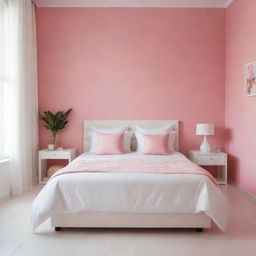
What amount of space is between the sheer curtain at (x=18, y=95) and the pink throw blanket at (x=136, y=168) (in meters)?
1.34

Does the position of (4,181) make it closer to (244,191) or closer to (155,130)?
(155,130)

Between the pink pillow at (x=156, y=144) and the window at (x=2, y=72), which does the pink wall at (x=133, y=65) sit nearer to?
the pink pillow at (x=156, y=144)

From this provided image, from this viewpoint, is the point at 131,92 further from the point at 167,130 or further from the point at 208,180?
the point at 208,180

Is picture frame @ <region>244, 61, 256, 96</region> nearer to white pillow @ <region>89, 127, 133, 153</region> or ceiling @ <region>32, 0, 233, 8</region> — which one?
ceiling @ <region>32, 0, 233, 8</region>

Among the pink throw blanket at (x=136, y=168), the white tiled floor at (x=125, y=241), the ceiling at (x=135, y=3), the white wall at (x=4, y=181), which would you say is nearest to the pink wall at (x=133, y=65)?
the ceiling at (x=135, y=3)

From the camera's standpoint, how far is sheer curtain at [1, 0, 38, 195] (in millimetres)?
4512

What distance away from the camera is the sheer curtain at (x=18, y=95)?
451 centimetres

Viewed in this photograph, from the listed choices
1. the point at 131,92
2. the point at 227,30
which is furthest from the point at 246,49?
the point at 131,92

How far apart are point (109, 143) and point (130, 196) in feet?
6.03

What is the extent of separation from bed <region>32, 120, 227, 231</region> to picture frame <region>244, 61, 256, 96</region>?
5.95 feet

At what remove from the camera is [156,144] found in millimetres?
4832

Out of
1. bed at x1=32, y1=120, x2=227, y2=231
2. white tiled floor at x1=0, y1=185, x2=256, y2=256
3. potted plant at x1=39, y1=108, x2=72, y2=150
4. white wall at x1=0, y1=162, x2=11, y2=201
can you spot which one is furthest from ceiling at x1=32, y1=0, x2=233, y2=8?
white tiled floor at x1=0, y1=185, x2=256, y2=256

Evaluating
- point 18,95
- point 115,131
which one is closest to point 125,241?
point 115,131

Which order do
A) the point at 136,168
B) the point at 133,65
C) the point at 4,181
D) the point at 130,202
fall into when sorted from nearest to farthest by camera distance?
the point at 130,202 → the point at 136,168 → the point at 4,181 → the point at 133,65
